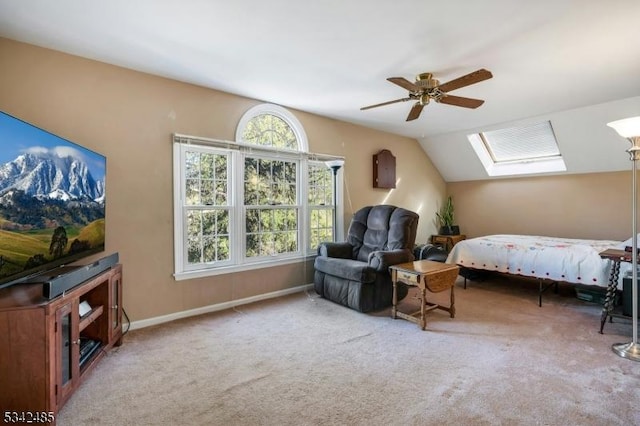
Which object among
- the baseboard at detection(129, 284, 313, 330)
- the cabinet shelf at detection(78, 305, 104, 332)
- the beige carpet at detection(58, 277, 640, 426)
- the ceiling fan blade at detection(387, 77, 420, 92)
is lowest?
the beige carpet at detection(58, 277, 640, 426)

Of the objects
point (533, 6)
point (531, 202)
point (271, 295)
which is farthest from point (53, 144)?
point (531, 202)

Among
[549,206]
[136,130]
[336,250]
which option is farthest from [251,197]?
[549,206]

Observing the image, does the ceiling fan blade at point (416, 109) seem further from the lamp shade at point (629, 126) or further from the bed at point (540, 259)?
the bed at point (540, 259)

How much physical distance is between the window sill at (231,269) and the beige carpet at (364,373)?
44cm

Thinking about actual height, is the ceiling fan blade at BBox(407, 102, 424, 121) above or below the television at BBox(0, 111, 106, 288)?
above

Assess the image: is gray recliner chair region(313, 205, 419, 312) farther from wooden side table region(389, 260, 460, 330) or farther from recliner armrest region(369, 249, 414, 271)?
wooden side table region(389, 260, 460, 330)

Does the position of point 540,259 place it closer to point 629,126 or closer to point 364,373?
point 629,126

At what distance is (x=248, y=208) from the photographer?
381cm

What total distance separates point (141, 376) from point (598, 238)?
6.11 meters

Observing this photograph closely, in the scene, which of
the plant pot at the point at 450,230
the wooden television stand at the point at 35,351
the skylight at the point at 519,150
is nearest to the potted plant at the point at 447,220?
the plant pot at the point at 450,230

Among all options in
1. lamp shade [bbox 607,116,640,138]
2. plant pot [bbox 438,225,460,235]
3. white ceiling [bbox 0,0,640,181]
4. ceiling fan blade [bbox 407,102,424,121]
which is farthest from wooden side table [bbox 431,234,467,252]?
lamp shade [bbox 607,116,640,138]

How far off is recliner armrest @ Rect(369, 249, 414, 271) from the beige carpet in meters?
0.52

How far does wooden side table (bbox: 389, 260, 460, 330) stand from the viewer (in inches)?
118

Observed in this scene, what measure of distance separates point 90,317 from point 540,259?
176 inches
